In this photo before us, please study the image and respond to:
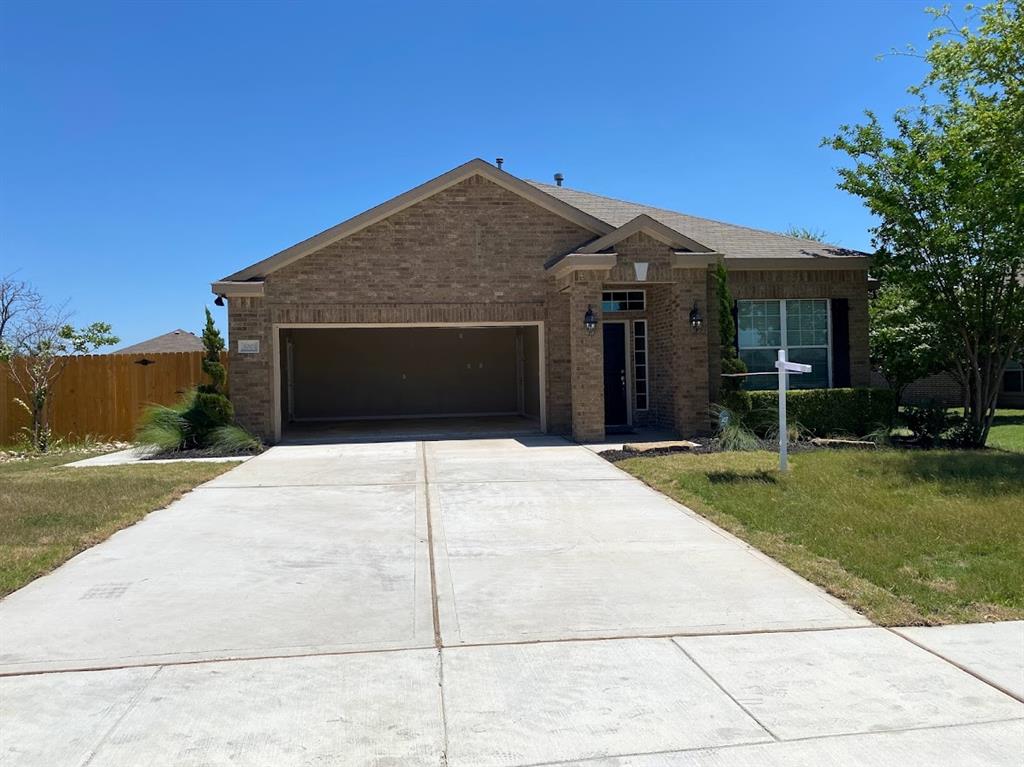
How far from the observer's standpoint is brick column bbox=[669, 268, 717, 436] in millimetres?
15055

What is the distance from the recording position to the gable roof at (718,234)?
16297mm

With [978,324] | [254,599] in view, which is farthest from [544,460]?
[978,324]

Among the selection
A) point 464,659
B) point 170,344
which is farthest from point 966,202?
point 170,344

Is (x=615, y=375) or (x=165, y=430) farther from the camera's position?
(x=615, y=375)

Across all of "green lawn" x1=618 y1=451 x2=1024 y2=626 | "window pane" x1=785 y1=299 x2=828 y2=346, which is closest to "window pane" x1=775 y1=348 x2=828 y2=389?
"window pane" x1=785 y1=299 x2=828 y2=346

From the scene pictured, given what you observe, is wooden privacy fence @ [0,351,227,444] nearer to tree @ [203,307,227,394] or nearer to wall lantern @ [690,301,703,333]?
tree @ [203,307,227,394]

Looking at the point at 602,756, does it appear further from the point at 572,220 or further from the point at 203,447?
the point at 572,220

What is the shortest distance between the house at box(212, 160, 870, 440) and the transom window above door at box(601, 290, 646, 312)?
4cm

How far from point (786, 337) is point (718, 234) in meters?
3.07

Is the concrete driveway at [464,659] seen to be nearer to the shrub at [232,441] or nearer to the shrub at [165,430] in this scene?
the shrub at [232,441]

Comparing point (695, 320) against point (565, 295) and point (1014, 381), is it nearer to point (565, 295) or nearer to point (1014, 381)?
point (565, 295)

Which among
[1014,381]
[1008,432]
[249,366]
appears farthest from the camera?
[1014,381]

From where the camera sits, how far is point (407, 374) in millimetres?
23562

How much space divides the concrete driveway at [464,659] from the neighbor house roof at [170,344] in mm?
25061
